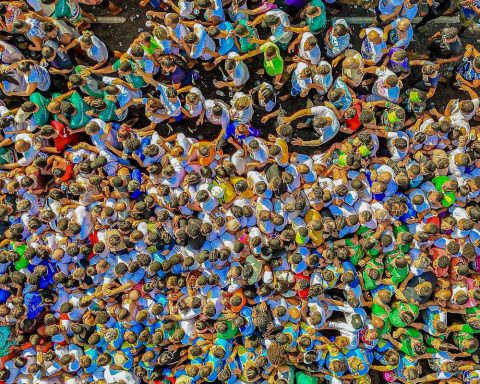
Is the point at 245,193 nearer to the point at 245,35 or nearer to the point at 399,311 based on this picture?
the point at 245,35

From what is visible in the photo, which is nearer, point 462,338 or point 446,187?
point 446,187

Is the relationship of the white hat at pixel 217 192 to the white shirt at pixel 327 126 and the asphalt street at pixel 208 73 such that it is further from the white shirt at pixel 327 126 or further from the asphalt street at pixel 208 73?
the white shirt at pixel 327 126

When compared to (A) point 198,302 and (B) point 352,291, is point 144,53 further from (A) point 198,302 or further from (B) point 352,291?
(B) point 352,291

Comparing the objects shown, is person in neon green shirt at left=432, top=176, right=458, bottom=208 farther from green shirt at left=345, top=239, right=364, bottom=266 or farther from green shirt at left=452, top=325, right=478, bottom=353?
green shirt at left=452, top=325, right=478, bottom=353

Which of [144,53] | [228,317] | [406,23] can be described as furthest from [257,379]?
[406,23]

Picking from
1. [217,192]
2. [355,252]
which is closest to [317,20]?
[217,192]

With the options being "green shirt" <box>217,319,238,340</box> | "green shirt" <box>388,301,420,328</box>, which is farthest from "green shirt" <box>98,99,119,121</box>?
"green shirt" <box>388,301,420,328</box>
